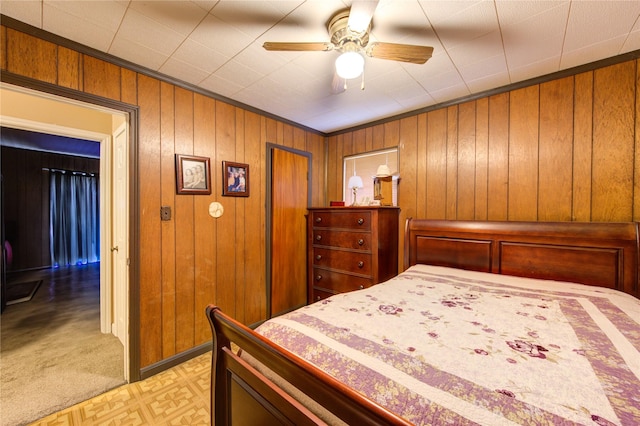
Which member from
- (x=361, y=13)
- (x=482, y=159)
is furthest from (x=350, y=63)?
(x=482, y=159)

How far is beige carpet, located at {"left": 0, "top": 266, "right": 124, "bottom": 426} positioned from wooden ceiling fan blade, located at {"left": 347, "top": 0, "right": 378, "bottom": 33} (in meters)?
3.13

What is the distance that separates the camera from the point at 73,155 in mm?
6230

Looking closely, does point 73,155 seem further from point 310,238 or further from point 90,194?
point 310,238

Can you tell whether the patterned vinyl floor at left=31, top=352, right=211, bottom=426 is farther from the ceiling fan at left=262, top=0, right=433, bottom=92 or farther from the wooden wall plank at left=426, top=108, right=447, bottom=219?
the wooden wall plank at left=426, top=108, right=447, bottom=219

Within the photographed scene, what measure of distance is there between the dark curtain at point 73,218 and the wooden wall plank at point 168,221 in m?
6.17

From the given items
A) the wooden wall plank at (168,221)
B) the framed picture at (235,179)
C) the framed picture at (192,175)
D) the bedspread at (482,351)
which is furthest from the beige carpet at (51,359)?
the bedspread at (482,351)

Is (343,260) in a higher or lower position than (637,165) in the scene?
lower

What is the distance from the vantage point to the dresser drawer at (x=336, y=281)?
110 inches

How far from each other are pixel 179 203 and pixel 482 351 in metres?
2.50

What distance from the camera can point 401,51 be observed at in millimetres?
1512

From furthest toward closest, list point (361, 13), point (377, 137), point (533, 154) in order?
1. point (377, 137)
2. point (533, 154)
3. point (361, 13)

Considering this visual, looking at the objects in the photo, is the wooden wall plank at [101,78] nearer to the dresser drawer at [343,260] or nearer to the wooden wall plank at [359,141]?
the dresser drawer at [343,260]

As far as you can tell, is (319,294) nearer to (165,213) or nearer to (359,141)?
(165,213)

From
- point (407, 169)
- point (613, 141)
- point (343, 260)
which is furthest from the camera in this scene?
point (407, 169)
